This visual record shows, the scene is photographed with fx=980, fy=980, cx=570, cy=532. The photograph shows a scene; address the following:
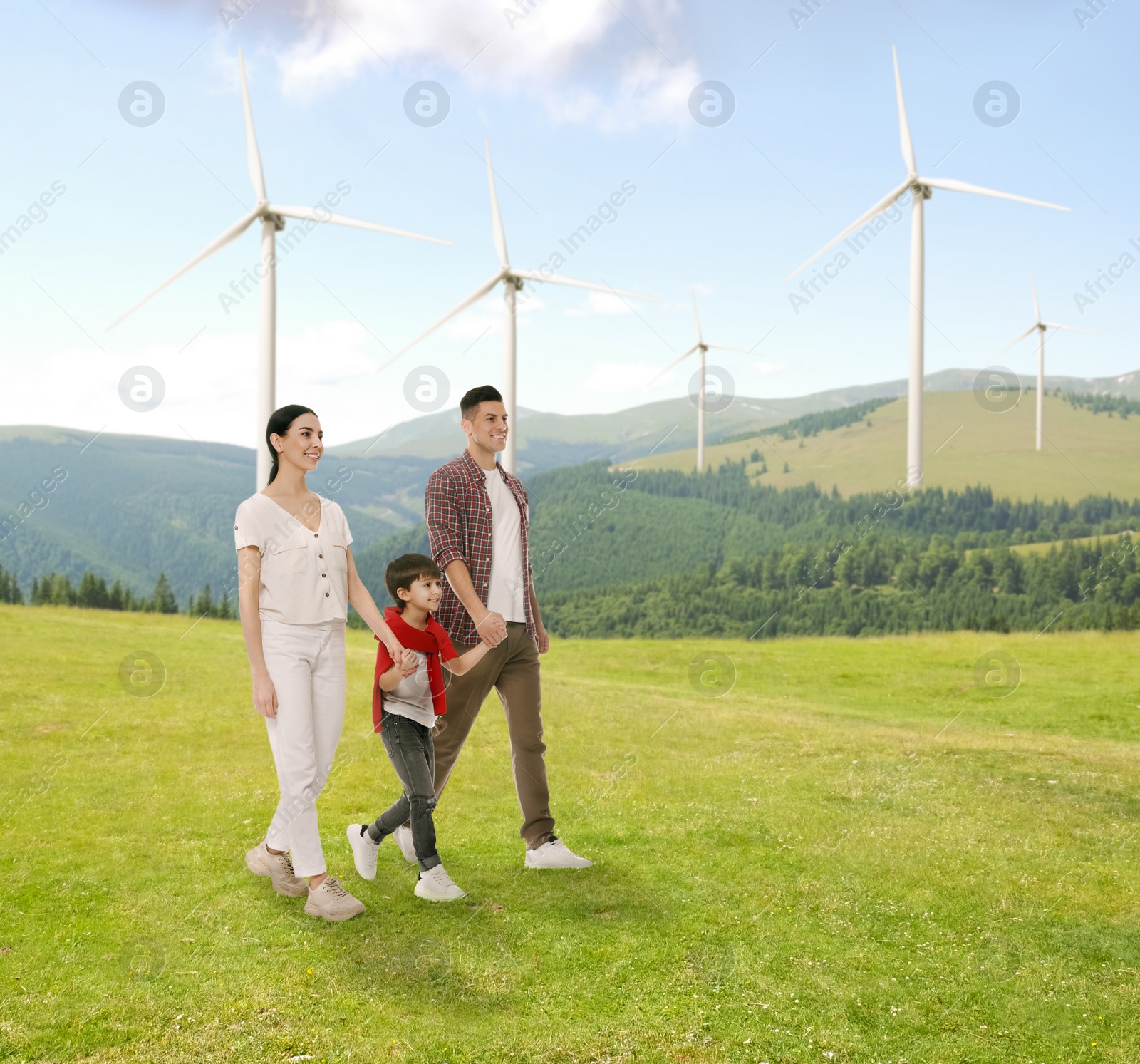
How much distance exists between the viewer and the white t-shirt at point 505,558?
7.91 m

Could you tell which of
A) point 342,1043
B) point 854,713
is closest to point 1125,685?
point 854,713

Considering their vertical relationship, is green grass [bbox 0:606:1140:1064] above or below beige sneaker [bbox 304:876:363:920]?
below

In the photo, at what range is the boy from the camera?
23.9 feet

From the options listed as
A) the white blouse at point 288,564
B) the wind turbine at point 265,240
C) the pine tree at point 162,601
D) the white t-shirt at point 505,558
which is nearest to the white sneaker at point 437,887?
the white t-shirt at point 505,558

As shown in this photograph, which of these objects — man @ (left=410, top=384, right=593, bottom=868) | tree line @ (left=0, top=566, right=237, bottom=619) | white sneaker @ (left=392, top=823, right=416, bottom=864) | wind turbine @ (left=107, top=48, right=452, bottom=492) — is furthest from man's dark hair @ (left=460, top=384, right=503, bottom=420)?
tree line @ (left=0, top=566, right=237, bottom=619)

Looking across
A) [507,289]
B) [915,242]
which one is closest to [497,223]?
[507,289]

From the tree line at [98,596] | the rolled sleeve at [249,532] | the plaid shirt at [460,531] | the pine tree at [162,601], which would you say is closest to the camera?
the rolled sleeve at [249,532]

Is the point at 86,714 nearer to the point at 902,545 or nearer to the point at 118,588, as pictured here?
the point at 118,588

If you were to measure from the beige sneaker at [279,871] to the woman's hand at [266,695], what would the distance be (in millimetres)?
1516

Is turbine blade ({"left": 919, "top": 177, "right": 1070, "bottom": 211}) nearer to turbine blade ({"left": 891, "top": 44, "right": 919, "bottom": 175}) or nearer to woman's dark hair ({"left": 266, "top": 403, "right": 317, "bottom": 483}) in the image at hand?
turbine blade ({"left": 891, "top": 44, "right": 919, "bottom": 175})

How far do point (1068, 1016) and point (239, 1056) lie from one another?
492 centimetres

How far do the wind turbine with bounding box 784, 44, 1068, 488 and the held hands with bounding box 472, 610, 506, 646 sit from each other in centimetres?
2757

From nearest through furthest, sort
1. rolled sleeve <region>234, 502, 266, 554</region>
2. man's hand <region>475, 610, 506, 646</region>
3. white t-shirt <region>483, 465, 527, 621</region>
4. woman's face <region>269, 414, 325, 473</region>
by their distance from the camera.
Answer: rolled sleeve <region>234, 502, 266, 554</region> < woman's face <region>269, 414, 325, 473</region> < man's hand <region>475, 610, 506, 646</region> < white t-shirt <region>483, 465, 527, 621</region>

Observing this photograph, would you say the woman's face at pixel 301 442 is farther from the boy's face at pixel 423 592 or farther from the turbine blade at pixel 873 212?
the turbine blade at pixel 873 212
